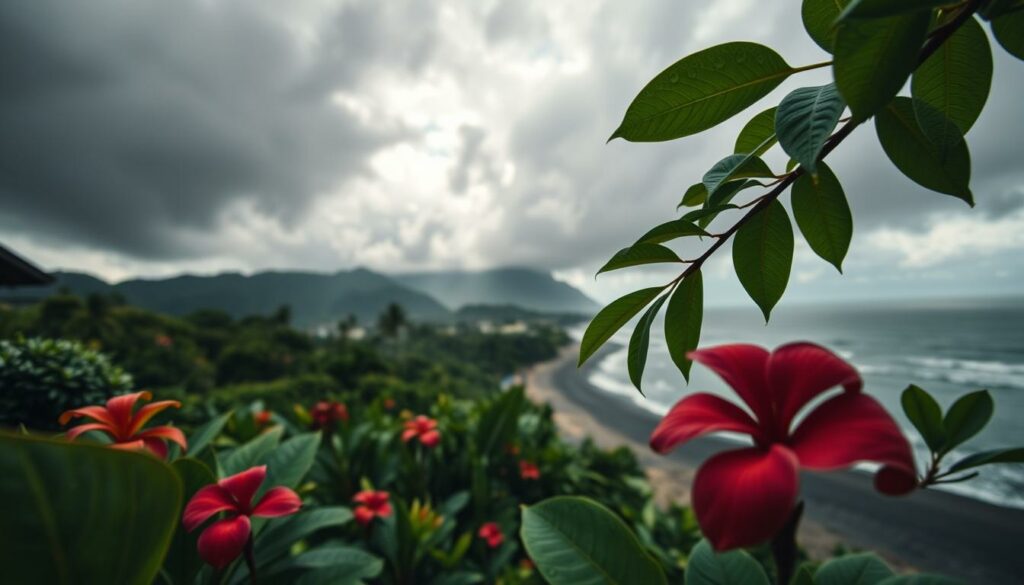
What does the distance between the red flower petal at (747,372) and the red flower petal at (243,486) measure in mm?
561

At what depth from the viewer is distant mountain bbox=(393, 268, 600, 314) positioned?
450 feet

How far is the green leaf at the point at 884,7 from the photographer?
0.25 m

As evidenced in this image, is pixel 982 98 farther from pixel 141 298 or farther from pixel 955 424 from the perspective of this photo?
pixel 141 298

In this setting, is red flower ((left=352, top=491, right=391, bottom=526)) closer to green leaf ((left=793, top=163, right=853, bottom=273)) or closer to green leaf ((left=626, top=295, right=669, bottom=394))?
green leaf ((left=626, top=295, right=669, bottom=394))

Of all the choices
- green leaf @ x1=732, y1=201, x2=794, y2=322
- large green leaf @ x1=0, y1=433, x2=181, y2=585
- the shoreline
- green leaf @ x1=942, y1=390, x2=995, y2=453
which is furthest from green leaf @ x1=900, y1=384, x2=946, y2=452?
the shoreline

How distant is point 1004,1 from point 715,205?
0.23 m

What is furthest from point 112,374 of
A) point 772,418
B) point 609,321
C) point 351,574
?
point 772,418

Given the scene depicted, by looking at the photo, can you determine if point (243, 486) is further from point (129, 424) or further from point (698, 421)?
→ point (698, 421)

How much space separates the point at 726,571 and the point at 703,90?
0.62 meters

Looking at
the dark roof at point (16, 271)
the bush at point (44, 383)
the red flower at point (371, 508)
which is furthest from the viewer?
the dark roof at point (16, 271)

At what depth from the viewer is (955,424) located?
407 millimetres

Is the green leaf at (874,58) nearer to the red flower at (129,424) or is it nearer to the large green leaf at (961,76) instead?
the large green leaf at (961,76)

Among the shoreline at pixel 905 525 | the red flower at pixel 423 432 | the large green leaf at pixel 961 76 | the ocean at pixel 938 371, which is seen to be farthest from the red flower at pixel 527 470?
the ocean at pixel 938 371

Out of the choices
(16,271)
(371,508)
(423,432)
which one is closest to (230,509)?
(371,508)
